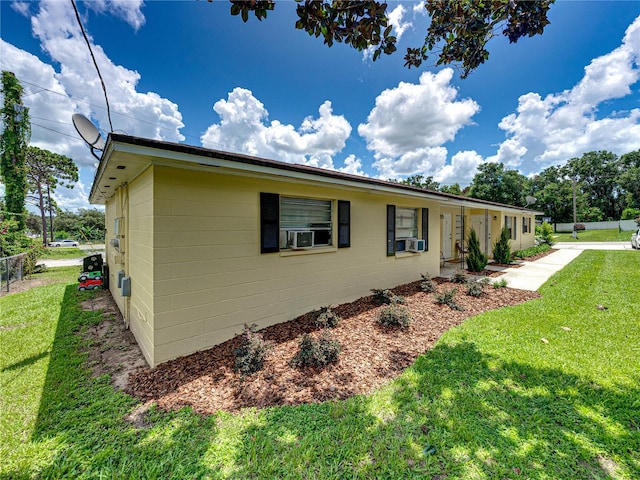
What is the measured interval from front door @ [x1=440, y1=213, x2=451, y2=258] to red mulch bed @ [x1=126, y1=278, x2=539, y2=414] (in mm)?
7579

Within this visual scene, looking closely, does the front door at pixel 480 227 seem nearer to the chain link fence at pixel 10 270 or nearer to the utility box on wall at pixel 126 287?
the utility box on wall at pixel 126 287

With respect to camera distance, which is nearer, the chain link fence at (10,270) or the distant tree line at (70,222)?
the chain link fence at (10,270)

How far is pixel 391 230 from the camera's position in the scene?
6.69m

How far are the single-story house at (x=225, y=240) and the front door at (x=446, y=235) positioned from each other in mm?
6284

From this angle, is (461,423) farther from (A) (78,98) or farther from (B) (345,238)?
(A) (78,98)

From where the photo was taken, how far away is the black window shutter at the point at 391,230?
661 cm

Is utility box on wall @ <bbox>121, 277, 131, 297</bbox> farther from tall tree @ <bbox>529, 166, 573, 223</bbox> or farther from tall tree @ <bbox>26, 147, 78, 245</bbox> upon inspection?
tall tree @ <bbox>529, 166, 573, 223</bbox>

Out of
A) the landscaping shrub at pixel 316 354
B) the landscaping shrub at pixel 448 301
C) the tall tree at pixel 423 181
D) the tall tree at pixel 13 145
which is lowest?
the landscaping shrub at pixel 316 354

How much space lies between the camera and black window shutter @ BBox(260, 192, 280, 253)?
4.16 meters

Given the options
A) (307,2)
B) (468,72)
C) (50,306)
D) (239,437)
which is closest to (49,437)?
(239,437)

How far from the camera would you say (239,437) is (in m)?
2.17

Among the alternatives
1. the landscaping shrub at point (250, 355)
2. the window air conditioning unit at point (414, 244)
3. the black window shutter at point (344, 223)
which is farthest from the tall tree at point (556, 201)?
the landscaping shrub at point (250, 355)

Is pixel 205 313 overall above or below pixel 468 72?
below

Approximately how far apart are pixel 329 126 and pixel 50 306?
13.7 m
